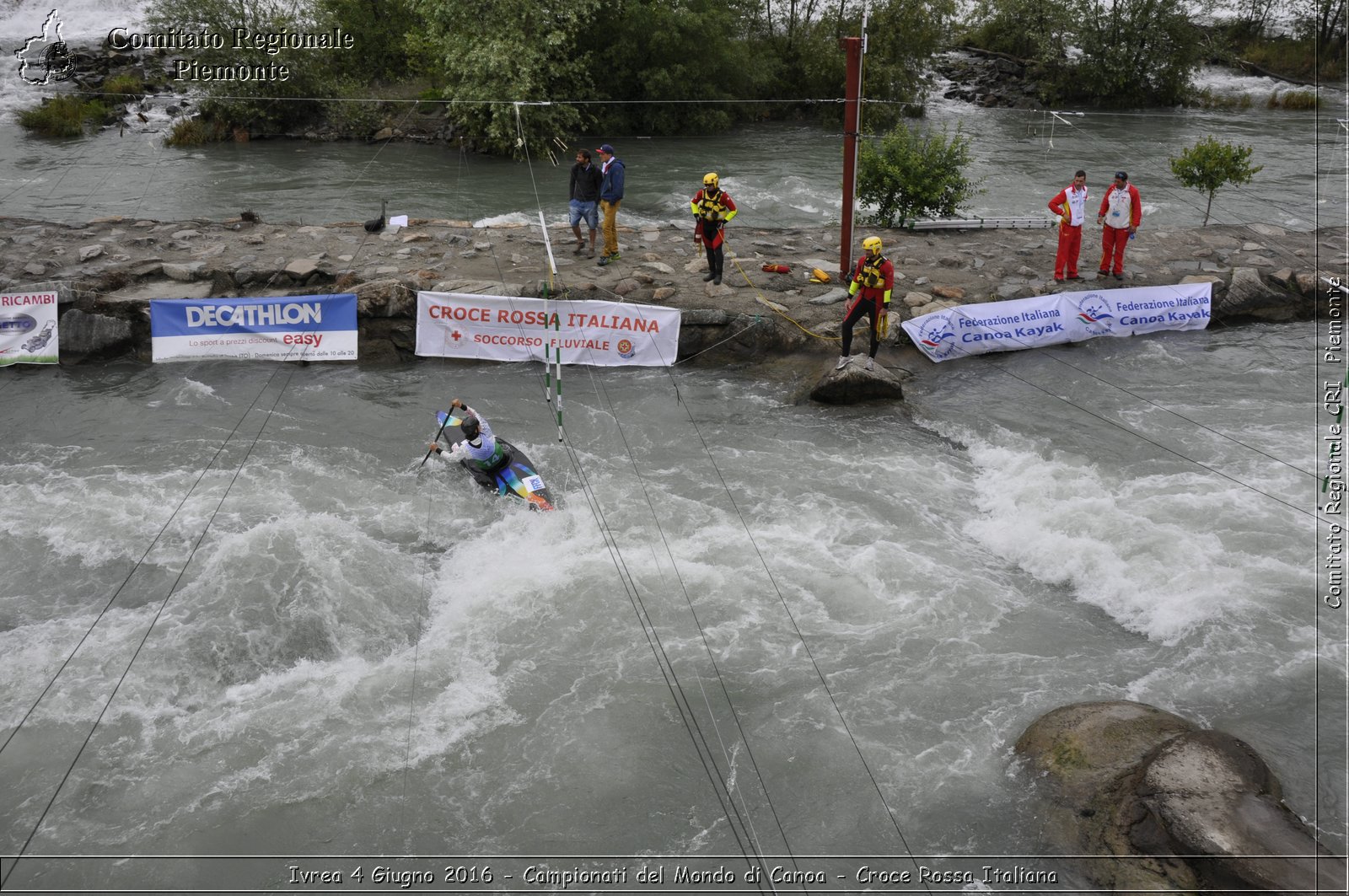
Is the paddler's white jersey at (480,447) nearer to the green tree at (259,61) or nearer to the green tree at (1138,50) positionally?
the green tree at (259,61)

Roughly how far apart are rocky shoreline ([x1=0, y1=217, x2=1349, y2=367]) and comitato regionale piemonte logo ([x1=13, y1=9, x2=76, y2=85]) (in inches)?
646

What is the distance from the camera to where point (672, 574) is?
10.1m

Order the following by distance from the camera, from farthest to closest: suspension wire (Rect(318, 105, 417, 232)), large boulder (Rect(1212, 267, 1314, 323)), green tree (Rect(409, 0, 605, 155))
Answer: green tree (Rect(409, 0, 605, 155))
suspension wire (Rect(318, 105, 417, 232))
large boulder (Rect(1212, 267, 1314, 323))

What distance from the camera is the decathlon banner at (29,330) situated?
1455 cm

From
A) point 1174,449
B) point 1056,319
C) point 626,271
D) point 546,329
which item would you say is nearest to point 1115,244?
point 1056,319

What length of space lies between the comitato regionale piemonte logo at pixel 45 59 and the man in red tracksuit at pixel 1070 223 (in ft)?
99.7

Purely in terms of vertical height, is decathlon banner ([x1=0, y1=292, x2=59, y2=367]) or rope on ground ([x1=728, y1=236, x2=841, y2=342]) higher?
rope on ground ([x1=728, y1=236, x2=841, y2=342])

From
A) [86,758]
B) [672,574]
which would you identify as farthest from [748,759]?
[86,758]

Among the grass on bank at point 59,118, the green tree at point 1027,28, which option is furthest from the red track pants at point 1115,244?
the grass on bank at point 59,118

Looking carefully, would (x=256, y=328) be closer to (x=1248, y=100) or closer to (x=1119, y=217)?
(x=1119, y=217)

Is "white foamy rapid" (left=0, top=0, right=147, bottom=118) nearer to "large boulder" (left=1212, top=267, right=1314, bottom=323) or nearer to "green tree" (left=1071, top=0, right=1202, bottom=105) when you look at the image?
"green tree" (left=1071, top=0, right=1202, bottom=105)

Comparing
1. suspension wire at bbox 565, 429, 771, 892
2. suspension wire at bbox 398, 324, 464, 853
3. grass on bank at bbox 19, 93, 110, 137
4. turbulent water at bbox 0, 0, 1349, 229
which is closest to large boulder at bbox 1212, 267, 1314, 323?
turbulent water at bbox 0, 0, 1349, 229

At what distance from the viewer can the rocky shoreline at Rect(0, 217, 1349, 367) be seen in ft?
48.5

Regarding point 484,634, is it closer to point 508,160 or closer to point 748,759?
point 748,759
